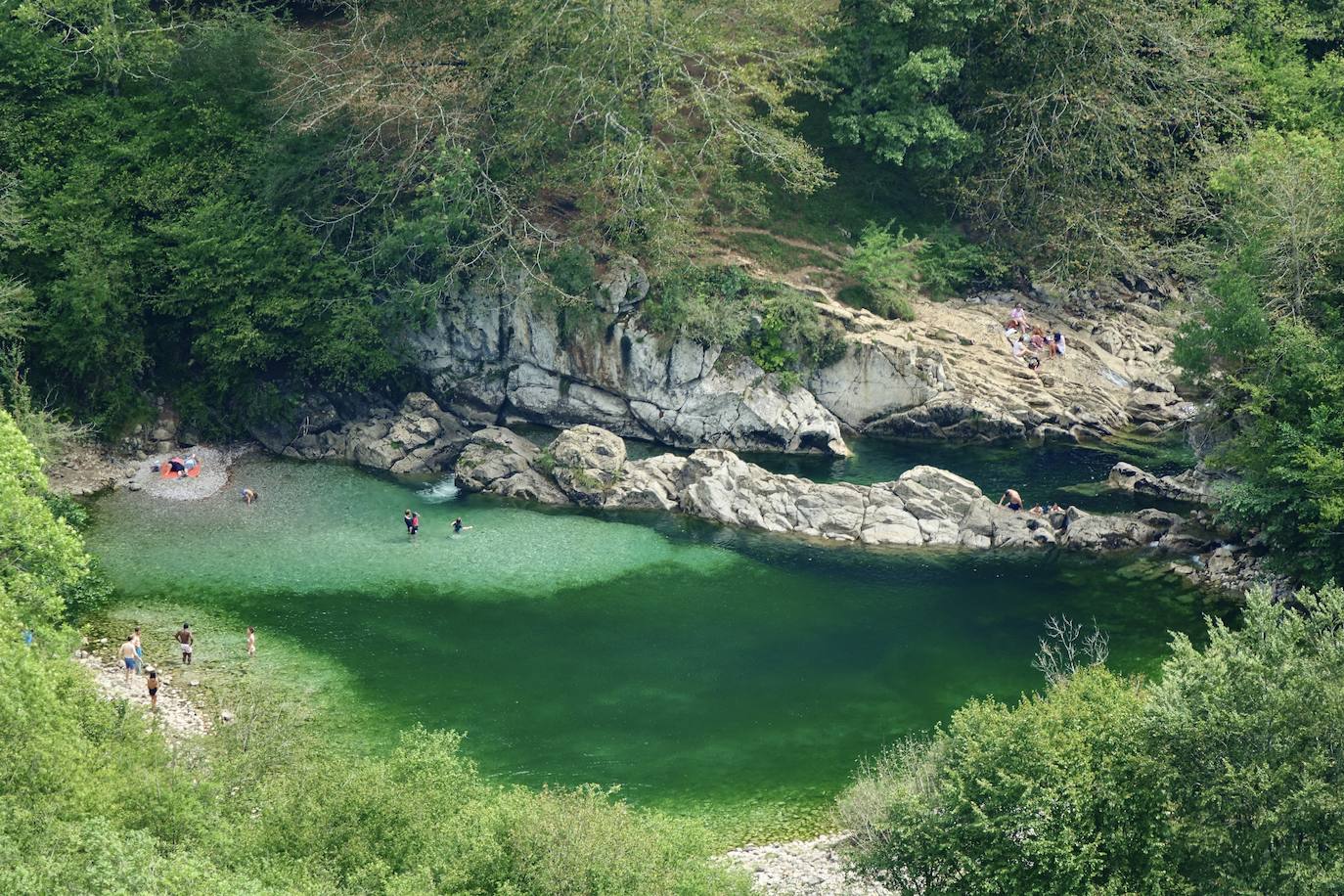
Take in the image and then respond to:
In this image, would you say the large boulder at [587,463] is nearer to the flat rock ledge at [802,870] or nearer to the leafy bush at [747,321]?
the leafy bush at [747,321]

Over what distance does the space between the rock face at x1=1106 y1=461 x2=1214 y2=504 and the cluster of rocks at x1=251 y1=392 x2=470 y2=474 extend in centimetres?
2585

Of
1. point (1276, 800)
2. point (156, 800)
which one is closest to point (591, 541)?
point (156, 800)

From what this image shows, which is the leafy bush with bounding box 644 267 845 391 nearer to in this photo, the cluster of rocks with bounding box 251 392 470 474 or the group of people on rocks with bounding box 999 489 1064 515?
the cluster of rocks with bounding box 251 392 470 474

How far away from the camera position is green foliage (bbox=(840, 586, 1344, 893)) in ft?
109

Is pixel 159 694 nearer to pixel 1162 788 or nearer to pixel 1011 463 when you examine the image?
pixel 1162 788

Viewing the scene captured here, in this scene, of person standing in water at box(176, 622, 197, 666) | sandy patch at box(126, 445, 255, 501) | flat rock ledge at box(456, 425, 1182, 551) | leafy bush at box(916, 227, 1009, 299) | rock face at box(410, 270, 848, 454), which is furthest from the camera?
leafy bush at box(916, 227, 1009, 299)

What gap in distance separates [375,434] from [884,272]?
22.5 metres

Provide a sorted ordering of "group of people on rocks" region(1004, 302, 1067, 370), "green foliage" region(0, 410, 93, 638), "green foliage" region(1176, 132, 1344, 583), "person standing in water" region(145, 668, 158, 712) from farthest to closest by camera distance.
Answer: "group of people on rocks" region(1004, 302, 1067, 370), "green foliage" region(1176, 132, 1344, 583), "person standing in water" region(145, 668, 158, 712), "green foliage" region(0, 410, 93, 638)

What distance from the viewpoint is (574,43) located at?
2509 inches

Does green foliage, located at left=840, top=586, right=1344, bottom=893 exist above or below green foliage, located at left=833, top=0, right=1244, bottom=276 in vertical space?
below

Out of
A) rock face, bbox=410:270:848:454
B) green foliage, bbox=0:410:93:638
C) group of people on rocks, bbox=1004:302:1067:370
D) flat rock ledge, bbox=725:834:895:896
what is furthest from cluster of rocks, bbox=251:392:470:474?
flat rock ledge, bbox=725:834:895:896

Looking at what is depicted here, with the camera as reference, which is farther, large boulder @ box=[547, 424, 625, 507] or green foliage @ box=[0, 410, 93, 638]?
large boulder @ box=[547, 424, 625, 507]

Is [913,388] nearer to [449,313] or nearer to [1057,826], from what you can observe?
[449,313]

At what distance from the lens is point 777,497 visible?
60531 millimetres
